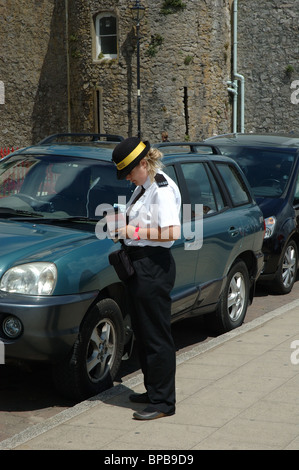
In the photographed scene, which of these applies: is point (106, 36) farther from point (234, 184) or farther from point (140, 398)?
point (140, 398)

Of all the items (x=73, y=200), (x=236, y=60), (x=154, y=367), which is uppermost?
(x=236, y=60)

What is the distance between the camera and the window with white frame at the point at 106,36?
31500mm

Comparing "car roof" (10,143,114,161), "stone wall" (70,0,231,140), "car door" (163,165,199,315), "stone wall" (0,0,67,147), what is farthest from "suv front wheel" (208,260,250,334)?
"stone wall" (0,0,67,147)

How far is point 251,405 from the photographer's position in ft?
17.7

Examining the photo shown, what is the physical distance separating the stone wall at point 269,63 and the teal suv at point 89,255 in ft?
90.3

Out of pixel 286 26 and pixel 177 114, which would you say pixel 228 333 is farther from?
pixel 286 26

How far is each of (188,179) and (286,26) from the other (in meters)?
29.3

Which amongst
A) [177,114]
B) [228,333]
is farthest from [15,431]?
[177,114]

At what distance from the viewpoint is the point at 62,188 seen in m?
6.93

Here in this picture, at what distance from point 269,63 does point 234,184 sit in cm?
2819

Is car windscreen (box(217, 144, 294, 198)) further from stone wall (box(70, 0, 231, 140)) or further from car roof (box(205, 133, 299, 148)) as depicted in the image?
stone wall (box(70, 0, 231, 140))

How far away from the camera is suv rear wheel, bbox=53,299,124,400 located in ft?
18.8

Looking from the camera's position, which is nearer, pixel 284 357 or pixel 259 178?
pixel 284 357

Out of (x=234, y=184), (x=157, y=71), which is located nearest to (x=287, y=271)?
(x=234, y=184)
